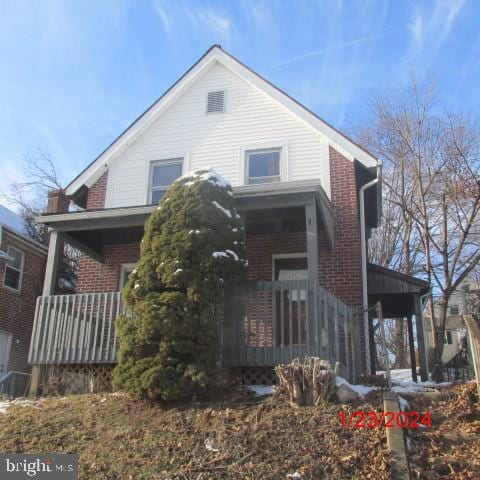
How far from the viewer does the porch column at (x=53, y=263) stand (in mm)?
10797

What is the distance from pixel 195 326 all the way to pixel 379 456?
10.5 feet

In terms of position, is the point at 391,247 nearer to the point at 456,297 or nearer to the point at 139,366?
the point at 456,297

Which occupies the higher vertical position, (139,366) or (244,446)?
(139,366)

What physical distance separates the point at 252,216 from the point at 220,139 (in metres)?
3.41

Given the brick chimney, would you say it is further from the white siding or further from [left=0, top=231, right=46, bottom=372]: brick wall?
[left=0, top=231, right=46, bottom=372]: brick wall

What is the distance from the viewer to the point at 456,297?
33.8m

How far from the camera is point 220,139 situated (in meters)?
14.0

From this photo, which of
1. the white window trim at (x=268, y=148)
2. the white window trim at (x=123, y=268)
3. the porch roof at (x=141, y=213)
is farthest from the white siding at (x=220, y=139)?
the porch roof at (x=141, y=213)

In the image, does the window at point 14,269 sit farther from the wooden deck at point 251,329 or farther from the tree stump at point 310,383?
the tree stump at point 310,383

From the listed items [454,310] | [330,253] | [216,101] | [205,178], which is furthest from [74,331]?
[454,310]

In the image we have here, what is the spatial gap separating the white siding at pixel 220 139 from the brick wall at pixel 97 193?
0.50ft

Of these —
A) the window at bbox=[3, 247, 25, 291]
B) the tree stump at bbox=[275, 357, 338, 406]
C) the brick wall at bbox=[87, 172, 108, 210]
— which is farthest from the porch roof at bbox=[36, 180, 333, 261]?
the window at bbox=[3, 247, 25, 291]

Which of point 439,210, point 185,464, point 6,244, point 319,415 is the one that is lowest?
point 185,464

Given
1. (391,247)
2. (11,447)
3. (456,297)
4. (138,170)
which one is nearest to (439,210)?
(391,247)
